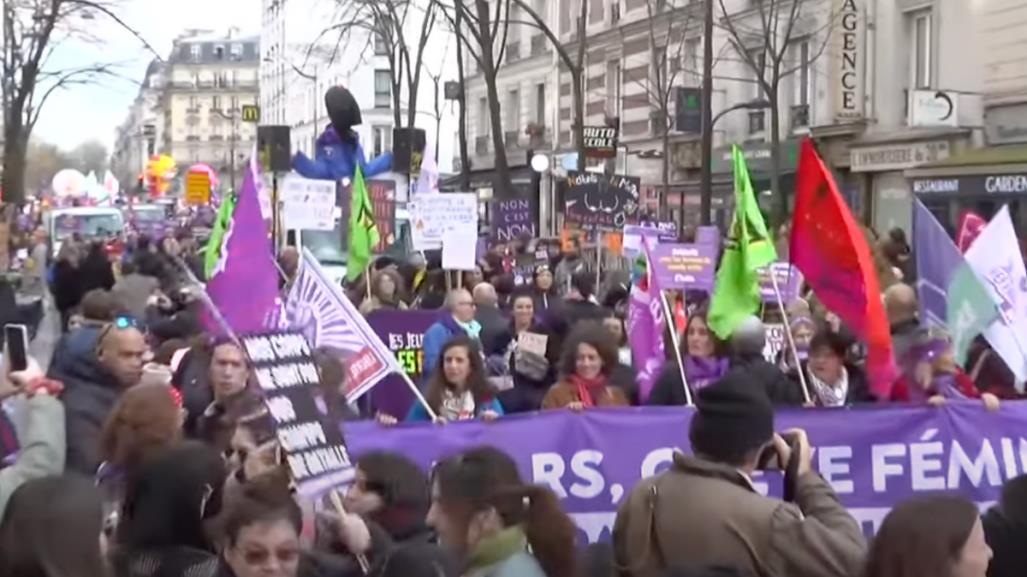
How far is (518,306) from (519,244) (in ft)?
31.2

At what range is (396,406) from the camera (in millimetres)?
9891

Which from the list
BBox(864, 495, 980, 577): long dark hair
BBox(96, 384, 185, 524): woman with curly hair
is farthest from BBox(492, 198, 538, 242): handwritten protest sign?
BBox(864, 495, 980, 577): long dark hair

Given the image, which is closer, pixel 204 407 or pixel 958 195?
pixel 204 407

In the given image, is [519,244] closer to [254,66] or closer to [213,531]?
[213,531]

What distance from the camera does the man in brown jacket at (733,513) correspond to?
445 centimetres

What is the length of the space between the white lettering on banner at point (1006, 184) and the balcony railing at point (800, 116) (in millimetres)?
8691

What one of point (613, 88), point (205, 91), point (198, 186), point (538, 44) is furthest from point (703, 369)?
point (205, 91)

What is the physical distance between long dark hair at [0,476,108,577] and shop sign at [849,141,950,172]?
25229mm

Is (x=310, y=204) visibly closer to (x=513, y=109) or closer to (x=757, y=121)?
(x=757, y=121)

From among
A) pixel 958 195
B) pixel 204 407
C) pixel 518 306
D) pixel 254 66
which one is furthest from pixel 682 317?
pixel 254 66

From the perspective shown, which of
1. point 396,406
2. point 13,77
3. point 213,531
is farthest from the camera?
point 13,77

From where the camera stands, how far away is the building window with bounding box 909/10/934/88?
95.1 ft

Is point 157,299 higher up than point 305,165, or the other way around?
point 305,165

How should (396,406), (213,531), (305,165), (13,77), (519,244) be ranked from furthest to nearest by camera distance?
1. (13,77)
2. (519,244)
3. (305,165)
4. (396,406)
5. (213,531)
